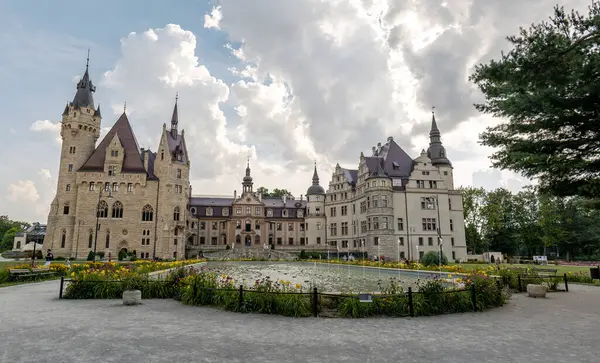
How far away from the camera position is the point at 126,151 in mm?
59094

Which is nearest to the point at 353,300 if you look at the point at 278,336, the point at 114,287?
the point at 278,336

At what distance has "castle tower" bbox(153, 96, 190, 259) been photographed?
183 feet

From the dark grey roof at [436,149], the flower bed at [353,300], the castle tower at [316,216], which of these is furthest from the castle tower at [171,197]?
the flower bed at [353,300]

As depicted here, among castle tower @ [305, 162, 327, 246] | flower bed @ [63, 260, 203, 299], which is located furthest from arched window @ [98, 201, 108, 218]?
flower bed @ [63, 260, 203, 299]

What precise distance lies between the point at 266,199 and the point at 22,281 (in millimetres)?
59140

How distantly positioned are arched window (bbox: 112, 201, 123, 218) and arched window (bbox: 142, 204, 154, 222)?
3.43m

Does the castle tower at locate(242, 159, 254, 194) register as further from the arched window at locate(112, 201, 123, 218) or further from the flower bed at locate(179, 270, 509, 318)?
the flower bed at locate(179, 270, 509, 318)

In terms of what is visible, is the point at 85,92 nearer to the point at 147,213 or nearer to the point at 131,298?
the point at 147,213

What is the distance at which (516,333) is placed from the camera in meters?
9.01

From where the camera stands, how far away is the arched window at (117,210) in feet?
183

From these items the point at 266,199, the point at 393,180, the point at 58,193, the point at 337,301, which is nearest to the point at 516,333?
the point at 337,301

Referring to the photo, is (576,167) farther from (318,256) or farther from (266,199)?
(266,199)

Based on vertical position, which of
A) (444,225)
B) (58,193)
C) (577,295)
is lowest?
(577,295)

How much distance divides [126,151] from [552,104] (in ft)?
200
